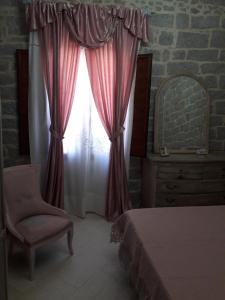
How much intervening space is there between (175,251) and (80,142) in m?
2.19

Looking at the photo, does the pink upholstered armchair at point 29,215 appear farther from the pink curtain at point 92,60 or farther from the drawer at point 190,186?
the drawer at point 190,186

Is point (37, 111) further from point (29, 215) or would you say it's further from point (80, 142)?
point (29, 215)

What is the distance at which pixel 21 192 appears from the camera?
2918 millimetres

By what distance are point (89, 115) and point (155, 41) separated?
4.00 feet

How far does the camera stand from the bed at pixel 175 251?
1720mm

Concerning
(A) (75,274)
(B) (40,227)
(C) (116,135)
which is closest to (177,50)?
(C) (116,135)

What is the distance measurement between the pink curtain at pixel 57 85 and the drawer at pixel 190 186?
120 cm

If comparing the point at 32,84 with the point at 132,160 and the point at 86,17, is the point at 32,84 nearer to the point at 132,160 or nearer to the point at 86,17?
the point at 86,17

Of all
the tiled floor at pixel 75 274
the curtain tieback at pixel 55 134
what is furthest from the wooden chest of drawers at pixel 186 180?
the curtain tieback at pixel 55 134

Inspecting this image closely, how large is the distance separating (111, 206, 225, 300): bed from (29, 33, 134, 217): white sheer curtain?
1354 mm

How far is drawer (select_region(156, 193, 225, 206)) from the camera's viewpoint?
3.74m

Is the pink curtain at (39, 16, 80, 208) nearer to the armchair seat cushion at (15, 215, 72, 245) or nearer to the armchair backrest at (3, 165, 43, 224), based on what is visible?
the armchair backrest at (3, 165, 43, 224)

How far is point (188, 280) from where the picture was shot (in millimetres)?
1759

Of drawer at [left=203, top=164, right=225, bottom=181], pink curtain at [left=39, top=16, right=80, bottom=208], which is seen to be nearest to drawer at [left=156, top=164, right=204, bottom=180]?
drawer at [left=203, top=164, right=225, bottom=181]
